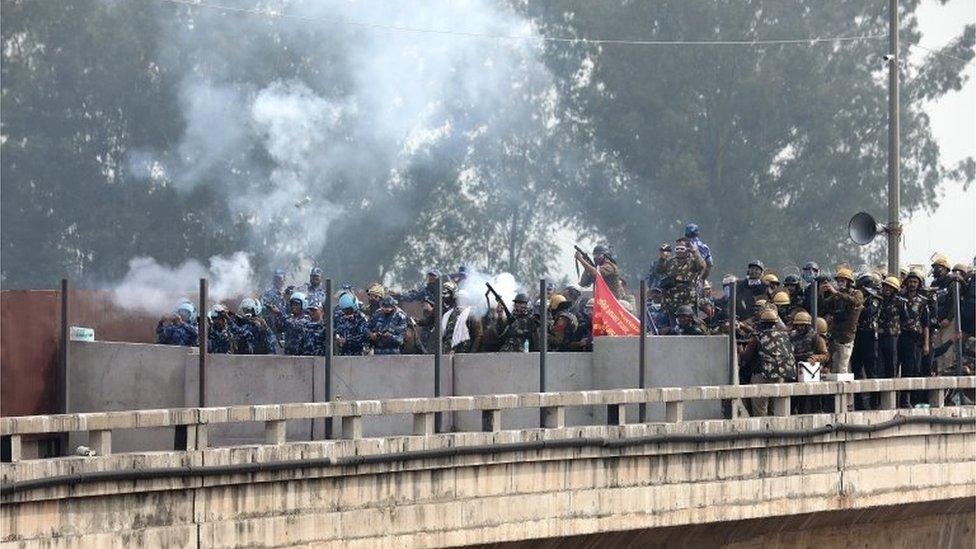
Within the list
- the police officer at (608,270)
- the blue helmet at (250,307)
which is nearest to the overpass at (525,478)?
the blue helmet at (250,307)

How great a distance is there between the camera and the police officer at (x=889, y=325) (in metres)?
25.4

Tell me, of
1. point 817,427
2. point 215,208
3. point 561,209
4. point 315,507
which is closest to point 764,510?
point 817,427

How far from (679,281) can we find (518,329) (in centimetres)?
261

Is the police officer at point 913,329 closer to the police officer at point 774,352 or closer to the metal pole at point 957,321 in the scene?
the metal pole at point 957,321

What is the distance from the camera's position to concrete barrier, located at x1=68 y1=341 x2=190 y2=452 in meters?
20.4

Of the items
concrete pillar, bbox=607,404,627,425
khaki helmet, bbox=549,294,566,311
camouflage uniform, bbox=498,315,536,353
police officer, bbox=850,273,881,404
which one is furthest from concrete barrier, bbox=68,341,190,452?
police officer, bbox=850,273,881,404

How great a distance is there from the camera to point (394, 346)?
2231 centimetres

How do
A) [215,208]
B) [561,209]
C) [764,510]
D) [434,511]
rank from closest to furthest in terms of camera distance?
1. [434,511]
2. [764,510]
3. [215,208]
4. [561,209]

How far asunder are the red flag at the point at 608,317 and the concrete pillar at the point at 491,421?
4375 mm

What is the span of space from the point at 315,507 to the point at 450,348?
252 inches

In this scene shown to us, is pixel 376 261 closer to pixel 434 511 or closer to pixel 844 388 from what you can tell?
pixel 844 388

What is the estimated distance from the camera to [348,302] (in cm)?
2273

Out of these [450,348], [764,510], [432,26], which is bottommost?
[764,510]

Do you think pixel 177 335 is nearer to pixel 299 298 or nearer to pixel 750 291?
pixel 299 298
